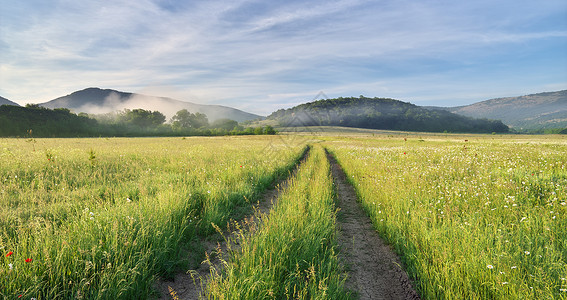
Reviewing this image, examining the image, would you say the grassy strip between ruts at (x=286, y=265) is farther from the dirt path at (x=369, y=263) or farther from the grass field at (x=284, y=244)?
the dirt path at (x=369, y=263)

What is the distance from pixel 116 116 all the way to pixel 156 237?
161522 mm

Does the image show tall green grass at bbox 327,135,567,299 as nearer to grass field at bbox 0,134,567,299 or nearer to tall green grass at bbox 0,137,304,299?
grass field at bbox 0,134,567,299

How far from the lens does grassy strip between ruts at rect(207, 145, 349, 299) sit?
301 centimetres

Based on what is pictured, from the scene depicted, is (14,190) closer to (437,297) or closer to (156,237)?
(156,237)

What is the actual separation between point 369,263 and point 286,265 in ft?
5.63

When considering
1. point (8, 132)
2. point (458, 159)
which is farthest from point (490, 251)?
point (8, 132)

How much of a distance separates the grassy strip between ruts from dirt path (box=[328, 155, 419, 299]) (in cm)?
31

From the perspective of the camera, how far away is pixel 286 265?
12.4 feet

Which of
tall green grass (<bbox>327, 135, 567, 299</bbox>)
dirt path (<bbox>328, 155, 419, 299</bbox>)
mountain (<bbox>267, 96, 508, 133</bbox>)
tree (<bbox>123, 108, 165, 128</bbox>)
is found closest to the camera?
tall green grass (<bbox>327, 135, 567, 299</bbox>)

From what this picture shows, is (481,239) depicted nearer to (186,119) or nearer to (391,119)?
(186,119)

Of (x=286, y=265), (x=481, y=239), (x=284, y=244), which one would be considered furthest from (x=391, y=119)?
(x=286, y=265)

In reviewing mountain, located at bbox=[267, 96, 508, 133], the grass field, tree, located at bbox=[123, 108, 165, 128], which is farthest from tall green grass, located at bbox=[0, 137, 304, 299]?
tree, located at bbox=[123, 108, 165, 128]

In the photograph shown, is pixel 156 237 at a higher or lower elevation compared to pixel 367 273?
higher

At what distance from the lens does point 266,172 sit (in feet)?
38.3
